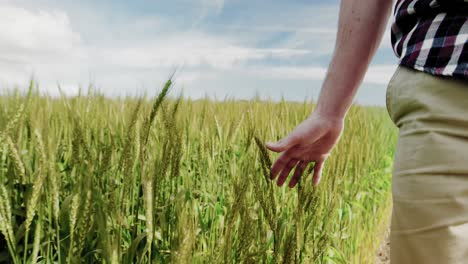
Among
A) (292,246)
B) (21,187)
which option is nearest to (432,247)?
(292,246)

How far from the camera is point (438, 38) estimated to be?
0.68m

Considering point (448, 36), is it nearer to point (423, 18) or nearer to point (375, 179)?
point (423, 18)

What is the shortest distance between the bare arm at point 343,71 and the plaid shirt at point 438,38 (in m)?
0.12

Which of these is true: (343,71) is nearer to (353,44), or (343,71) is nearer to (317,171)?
(353,44)

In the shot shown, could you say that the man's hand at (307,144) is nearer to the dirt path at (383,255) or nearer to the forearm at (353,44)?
the forearm at (353,44)

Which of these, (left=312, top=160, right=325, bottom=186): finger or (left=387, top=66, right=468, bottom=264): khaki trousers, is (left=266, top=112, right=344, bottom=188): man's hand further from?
(left=387, top=66, right=468, bottom=264): khaki trousers

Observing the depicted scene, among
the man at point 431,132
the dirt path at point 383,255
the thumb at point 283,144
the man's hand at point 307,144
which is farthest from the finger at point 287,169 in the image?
the dirt path at point 383,255

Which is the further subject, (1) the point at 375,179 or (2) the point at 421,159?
(1) the point at 375,179

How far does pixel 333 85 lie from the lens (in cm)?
90

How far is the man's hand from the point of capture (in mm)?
926

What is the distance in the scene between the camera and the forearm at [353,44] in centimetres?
Answer: 85

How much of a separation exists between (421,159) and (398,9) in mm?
251

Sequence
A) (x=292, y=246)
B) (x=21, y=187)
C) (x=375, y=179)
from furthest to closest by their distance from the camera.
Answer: (x=375, y=179)
(x=21, y=187)
(x=292, y=246)

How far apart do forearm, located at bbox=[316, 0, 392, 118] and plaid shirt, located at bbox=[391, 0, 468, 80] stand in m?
0.12
